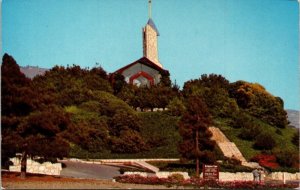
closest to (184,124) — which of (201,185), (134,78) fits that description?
(201,185)

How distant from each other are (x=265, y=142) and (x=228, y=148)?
2267mm

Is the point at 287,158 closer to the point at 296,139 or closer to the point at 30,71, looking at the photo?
the point at 296,139

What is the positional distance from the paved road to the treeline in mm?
994

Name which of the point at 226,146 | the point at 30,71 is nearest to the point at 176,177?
the point at 226,146

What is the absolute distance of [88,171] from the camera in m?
25.1

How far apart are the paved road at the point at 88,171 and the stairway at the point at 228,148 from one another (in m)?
7.08

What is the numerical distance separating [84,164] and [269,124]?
11637 mm

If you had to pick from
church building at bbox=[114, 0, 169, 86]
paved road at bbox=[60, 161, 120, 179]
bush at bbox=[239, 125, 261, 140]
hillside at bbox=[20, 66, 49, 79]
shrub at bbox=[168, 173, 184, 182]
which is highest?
church building at bbox=[114, 0, 169, 86]

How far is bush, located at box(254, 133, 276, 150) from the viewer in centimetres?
3020

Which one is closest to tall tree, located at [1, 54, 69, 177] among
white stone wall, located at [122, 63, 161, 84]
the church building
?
the church building

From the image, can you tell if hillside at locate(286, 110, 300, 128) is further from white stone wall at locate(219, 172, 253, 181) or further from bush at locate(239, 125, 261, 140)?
bush at locate(239, 125, 261, 140)

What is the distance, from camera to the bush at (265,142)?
3020 centimetres

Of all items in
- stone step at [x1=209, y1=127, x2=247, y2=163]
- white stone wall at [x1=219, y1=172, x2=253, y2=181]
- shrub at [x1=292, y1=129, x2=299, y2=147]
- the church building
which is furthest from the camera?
the church building

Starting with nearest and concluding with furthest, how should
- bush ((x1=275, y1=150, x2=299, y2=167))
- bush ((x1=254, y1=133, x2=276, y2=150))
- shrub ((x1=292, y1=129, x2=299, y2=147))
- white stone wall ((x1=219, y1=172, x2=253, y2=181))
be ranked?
white stone wall ((x1=219, y1=172, x2=253, y2=181))
bush ((x1=275, y1=150, x2=299, y2=167))
shrub ((x1=292, y1=129, x2=299, y2=147))
bush ((x1=254, y1=133, x2=276, y2=150))
